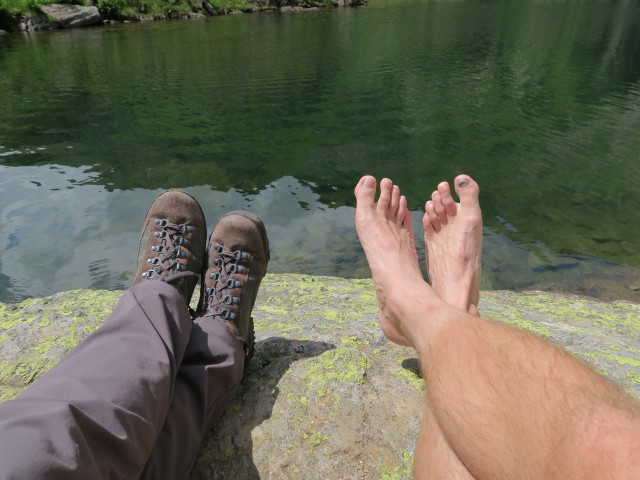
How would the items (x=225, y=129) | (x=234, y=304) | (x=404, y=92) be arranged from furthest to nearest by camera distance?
(x=404, y=92)
(x=225, y=129)
(x=234, y=304)

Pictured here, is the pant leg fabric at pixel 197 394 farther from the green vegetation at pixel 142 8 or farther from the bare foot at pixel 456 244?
the green vegetation at pixel 142 8

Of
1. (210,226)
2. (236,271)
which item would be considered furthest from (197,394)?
(210,226)

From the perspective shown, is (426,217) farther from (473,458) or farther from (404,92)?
(404,92)

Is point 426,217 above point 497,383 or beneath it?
beneath

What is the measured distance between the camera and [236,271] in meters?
2.40

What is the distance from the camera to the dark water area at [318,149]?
5.31 metres

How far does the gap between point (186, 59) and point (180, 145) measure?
11101 mm

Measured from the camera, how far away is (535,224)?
6.05m

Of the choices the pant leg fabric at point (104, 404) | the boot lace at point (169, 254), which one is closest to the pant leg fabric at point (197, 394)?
the pant leg fabric at point (104, 404)

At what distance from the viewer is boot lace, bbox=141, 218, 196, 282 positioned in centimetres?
219

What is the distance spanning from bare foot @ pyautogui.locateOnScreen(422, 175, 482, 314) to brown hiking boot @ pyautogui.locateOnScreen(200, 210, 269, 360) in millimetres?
920

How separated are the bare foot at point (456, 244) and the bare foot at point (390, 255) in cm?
14

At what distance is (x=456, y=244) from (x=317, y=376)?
3.46ft

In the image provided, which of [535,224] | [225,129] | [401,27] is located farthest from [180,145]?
[401,27]
